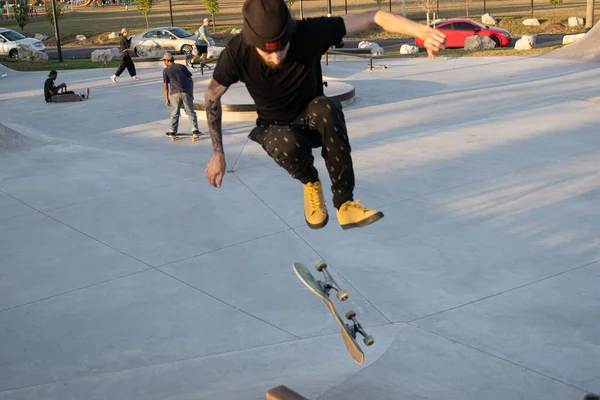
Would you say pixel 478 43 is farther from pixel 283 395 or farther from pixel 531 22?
pixel 283 395

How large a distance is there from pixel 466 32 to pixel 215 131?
27.5 meters

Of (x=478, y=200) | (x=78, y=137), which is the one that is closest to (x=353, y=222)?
(x=478, y=200)

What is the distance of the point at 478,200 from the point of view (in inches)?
373

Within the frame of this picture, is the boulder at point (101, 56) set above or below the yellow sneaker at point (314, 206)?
below

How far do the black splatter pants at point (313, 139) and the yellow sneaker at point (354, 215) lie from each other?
5.4 inches

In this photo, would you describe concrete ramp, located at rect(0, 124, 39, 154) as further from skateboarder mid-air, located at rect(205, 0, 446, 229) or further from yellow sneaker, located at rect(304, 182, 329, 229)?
yellow sneaker, located at rect(304, 182, 329, 229)

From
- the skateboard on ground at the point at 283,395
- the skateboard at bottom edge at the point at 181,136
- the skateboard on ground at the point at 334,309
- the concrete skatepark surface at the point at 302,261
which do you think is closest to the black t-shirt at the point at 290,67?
the skateboard on ground at the point at 334,309

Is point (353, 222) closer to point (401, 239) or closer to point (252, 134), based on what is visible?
point (252, 134)

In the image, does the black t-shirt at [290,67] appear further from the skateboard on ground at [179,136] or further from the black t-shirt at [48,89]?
the black t-shirt at [48,89]

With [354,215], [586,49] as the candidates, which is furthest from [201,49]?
[354,215]

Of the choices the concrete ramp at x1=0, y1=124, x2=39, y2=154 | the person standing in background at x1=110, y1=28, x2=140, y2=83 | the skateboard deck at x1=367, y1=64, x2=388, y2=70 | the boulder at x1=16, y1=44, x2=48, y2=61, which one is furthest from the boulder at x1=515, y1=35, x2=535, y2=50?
the boulder at x1=16, y1=44, x2=48, y2=61

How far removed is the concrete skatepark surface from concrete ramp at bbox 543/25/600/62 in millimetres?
8168

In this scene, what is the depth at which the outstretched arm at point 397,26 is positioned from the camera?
3.87 m

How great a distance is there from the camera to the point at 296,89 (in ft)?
14.7
